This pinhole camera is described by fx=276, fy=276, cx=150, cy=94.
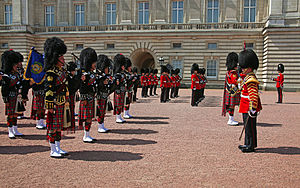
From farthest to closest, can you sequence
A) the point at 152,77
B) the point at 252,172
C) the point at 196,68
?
the point at 152,77 → the point at 196,68 → the point at 252,172

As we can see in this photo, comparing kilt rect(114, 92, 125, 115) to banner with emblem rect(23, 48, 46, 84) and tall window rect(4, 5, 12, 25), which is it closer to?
banner with emblem rect(23, 48, 46, 84)

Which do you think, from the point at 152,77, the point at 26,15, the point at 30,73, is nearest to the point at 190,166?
the point at 30,73

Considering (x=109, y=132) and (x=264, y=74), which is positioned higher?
(x=264, y=74)

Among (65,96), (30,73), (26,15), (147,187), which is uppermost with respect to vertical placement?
(26,15)

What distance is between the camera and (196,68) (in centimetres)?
1289

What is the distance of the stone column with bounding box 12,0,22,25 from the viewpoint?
27891mm

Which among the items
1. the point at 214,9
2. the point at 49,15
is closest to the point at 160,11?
the point at 214,9

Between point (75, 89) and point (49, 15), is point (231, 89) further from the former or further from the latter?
point (49, 15)

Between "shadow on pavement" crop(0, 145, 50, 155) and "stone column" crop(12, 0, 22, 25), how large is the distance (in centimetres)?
2605

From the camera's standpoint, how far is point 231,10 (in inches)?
1007

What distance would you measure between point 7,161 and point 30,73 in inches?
66.2

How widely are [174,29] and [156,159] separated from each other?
22.9 meters

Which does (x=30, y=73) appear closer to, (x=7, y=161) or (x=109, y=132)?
(x=7, y=161)

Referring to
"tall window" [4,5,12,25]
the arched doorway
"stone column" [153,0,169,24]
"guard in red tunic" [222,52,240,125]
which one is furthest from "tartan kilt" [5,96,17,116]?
"tall window" [4,5,12,25]
